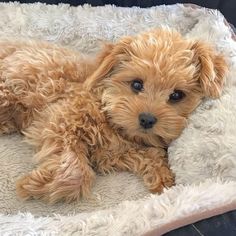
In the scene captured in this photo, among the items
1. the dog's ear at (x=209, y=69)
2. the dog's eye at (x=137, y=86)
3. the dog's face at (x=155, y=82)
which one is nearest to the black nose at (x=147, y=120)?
the dog's face at (x=155, y=82)

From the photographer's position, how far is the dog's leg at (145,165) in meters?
1.80

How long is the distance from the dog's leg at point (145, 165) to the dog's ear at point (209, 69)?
0.28 m

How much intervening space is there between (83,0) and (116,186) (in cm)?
109

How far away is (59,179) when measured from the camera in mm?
1695

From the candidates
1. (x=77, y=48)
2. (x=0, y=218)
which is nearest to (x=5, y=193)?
(x=0, y=218)

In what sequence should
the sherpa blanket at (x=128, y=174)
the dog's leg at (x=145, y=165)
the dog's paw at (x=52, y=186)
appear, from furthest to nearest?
1. the dog's leg at (x=145, y=165)
2. the dog's paw at (x=52, y=186)
3. the sherpa blanket at (x=128, y=174)

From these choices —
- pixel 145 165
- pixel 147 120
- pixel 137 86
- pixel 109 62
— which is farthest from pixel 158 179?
pixel 109 62

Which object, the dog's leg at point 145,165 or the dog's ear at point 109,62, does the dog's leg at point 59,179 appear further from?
the dog's ear at point 109,62

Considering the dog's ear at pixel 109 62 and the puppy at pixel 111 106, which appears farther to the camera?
the dog's ear at pixel 109 62

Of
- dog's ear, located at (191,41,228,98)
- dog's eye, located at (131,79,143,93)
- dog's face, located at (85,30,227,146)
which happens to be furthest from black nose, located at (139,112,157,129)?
dog's ear, located at (191,41,228,98)

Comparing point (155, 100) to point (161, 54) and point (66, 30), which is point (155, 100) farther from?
point (66, 30)

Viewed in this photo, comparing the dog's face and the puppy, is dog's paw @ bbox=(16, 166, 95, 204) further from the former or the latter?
the dog's face

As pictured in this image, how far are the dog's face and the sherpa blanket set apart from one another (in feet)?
0.22

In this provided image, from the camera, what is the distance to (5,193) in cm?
181
